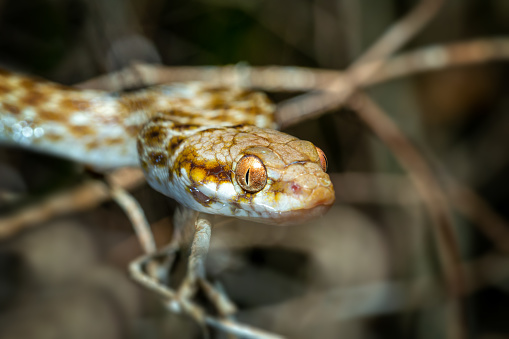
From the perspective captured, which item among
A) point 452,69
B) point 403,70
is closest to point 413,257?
point 403,70

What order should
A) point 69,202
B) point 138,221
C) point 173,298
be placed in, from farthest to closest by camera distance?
point 69,202 → point 138,221 → point 173,298

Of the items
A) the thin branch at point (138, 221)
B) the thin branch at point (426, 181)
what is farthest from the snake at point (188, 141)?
the thin branch at point (426, 181)

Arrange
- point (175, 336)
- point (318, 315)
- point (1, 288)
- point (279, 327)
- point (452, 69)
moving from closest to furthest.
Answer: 1. point (175, 336)
2. point (1, 288)
3. point (279, 327)
4. point (318, 315)
5. point (452, 69)

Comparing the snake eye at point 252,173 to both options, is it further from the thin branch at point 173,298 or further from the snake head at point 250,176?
the thin branch at point 173,298

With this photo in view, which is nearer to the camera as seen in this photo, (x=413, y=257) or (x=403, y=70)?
(x=403, y=70)

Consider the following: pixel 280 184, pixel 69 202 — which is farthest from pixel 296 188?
pixel 69 202

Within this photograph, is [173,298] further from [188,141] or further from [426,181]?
[426,181]

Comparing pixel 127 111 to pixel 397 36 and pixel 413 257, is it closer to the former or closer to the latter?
pixel 397 36
